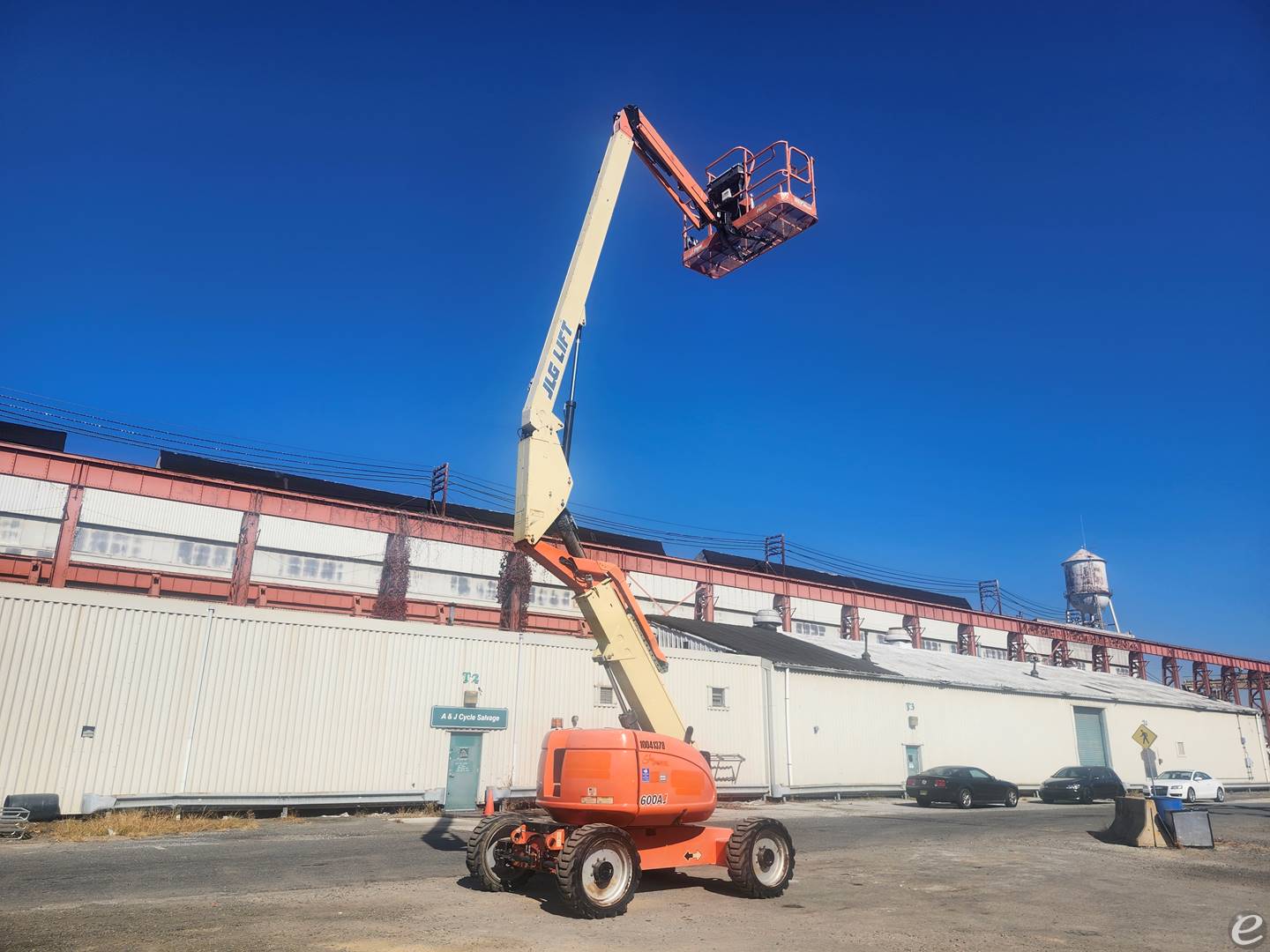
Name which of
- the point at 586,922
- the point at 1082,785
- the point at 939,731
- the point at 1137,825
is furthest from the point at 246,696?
the point at 1082,785

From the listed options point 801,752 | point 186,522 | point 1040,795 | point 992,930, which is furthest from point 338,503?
point 992,930

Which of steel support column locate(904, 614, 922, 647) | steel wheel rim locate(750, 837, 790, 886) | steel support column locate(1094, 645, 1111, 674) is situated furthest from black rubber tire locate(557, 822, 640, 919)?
steel support column locate(1094, 645, 1111, 674)

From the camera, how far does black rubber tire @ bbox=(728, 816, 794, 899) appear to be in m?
10.2

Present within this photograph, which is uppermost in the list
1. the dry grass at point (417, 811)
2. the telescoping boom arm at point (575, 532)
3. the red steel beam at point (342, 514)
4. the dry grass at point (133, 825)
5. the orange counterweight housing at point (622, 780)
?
the red steel beam at point (342, 514)

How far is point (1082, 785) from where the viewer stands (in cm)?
2939

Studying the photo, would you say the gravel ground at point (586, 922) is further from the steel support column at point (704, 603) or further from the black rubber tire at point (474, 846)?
the steel support column at point (704, 603)

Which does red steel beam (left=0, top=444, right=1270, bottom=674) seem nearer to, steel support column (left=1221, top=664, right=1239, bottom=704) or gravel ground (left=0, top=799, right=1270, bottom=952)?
gravel ground (left=0, top=799, right=1270, bottom=952)

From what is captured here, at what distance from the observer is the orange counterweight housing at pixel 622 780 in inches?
382

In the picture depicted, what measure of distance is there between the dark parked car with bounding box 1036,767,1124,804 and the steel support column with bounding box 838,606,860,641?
29326 mm

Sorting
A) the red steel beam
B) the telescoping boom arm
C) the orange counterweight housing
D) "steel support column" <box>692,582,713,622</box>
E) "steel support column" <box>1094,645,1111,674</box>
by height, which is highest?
the red steel beam

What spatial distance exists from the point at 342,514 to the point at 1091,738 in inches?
1554

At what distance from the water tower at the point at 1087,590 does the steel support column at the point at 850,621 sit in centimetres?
3549

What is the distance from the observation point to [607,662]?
Answer: 11461mm

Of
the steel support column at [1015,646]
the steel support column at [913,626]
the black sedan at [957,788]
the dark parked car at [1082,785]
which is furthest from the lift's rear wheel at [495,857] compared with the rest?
the steel support column at [1015,646]
